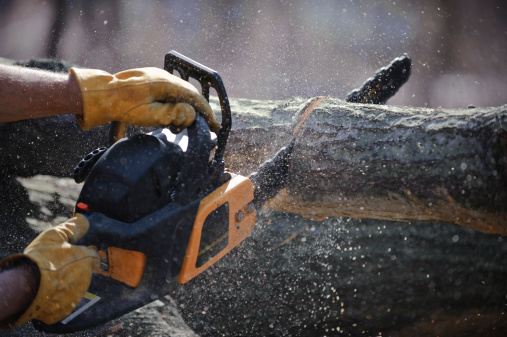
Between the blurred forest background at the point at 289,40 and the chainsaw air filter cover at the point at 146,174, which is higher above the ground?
the blurred forest background at the point at 289,40

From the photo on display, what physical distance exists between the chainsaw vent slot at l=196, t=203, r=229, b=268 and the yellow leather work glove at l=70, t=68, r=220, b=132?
403 mm

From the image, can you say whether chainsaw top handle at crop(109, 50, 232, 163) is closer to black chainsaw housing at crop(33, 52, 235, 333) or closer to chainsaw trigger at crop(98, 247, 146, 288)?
black chainsaw housing at crop(33, 52, 235, 333)

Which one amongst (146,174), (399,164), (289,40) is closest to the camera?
(146,174)

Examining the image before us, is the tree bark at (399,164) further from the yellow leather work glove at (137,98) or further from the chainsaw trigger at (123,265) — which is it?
the chainsaw trigger at (123,265)

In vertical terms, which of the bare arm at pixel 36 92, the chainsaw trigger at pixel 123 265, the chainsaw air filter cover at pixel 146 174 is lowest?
the chainsaw trigger at pixel 123 265

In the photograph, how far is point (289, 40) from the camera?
5.41m

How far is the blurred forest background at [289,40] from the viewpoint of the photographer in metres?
4.98

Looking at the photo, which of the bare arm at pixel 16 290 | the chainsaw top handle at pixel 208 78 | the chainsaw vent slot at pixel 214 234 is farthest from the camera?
the chainsaw vent slot at pixel 214 234

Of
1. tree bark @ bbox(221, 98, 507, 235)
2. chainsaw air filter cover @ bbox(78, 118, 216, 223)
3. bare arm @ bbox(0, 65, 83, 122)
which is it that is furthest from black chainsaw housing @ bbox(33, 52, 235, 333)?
tree bark @ bbox(221, 98, 507, 235)

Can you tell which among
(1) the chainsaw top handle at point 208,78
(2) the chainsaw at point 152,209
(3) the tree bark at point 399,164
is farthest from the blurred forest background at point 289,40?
(2) the chainsaw at point 152,209

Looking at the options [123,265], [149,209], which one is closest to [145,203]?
[149,209]

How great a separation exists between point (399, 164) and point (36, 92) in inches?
63.3

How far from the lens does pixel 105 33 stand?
17.9 ft

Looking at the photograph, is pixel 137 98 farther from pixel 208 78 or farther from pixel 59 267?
pixel 59 267
